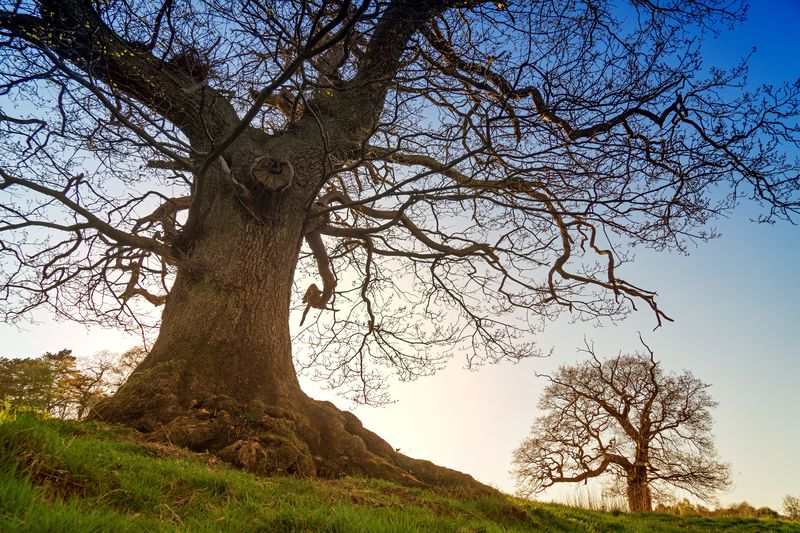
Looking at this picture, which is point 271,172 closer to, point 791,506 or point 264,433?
point 264,433

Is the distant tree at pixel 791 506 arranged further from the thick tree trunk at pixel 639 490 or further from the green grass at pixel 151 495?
the green grass at pixel 151 495

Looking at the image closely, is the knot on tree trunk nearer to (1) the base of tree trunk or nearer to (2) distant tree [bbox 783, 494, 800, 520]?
(1) the base of tree trunk

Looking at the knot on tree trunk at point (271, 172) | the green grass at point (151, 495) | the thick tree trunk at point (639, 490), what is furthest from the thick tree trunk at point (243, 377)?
the thick tree trunk at point (639, 490)

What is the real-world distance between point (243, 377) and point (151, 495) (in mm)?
2378

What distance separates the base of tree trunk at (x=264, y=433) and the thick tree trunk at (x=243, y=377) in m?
0.01

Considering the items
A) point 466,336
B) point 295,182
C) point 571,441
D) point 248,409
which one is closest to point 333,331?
point 466,336

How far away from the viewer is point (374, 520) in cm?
244

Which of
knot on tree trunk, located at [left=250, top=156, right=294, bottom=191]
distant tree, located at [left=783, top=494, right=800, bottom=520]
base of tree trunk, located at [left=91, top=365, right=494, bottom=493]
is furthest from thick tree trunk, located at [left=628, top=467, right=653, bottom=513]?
knot on tree trunk, located at [left=250, top=156, right=294, bottom=191]

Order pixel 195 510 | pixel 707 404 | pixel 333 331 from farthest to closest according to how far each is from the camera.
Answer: pixel 707 404 < pixel 333 331 < pixel 195 510

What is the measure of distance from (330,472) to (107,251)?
4317mm

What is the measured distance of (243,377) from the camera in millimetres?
4676

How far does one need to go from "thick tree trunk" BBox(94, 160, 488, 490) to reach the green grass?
1.53ft

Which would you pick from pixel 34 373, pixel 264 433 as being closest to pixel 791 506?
pixel 264 433

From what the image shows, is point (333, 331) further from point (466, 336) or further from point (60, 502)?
point (60, 502)
